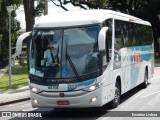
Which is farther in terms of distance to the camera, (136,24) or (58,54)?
(136,24)

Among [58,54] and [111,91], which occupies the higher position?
[58,54]

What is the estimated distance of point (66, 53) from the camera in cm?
1192

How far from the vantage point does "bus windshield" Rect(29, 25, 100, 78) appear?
38.9 feet

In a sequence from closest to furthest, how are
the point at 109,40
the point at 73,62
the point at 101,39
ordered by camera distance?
the point at 101,39, the point at 73,62, the point at 109,40

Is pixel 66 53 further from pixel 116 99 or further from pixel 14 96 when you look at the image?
pixel 14 96

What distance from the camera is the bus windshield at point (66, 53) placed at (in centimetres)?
1184

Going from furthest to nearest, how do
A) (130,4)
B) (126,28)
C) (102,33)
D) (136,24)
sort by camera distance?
(130,4) → (136,24) → (126,28) → (102,33)

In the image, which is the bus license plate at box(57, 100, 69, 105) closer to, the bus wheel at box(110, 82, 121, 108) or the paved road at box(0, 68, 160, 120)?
the paved road at box(0, 68, 160, 120)

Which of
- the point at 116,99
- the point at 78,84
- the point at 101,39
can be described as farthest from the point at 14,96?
the point at 101,39

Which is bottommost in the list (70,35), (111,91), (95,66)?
(111,91)

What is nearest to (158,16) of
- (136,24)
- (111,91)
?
(136,24)

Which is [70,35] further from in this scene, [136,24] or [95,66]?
[136,24]

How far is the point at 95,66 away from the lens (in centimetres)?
1197

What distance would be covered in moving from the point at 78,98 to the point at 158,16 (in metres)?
45.8
